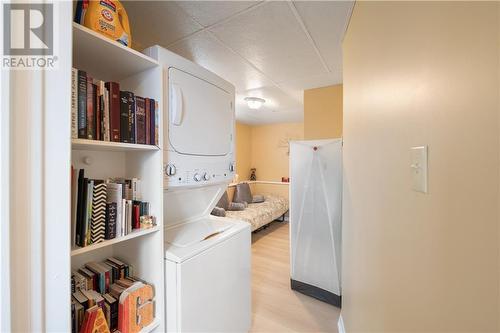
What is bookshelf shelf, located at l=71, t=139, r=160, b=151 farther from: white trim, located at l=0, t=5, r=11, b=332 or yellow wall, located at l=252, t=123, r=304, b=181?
yellow wall, located at l=252, t=123, r=304, b=181

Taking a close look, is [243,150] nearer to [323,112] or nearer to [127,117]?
[323,112]

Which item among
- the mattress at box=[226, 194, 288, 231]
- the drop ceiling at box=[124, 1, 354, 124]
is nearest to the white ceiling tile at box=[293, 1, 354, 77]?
the drop ceiling at box=[124, 1, 354, 124]

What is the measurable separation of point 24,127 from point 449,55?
3.71 ft

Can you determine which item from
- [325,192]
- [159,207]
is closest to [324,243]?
[325,192]

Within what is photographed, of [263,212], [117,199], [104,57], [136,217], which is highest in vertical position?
[104,57]

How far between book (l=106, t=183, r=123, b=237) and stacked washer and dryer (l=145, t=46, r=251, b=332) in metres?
0.22

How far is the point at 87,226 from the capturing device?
85cm

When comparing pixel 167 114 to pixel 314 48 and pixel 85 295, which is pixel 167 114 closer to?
pixel 85 295

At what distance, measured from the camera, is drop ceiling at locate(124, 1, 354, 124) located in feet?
4.24

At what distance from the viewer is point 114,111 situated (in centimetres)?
95

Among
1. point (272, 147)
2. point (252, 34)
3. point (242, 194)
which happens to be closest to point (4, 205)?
point (252, 34)

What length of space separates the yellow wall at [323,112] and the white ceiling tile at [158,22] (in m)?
1.77

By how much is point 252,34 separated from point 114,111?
112 centimetres

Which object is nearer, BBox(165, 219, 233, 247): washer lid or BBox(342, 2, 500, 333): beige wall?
BBox(342, 2, 500, 333): beige wall
